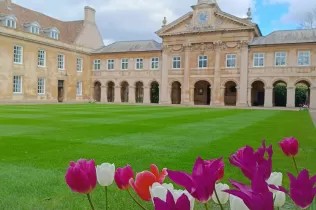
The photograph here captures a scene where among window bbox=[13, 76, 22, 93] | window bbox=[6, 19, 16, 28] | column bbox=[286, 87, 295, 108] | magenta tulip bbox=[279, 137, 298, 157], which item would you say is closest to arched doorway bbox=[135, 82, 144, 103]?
window bbox=[13, 76, 22, 93]

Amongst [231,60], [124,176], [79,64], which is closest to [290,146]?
[124,176]

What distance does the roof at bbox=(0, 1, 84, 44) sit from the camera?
3927 centimetres

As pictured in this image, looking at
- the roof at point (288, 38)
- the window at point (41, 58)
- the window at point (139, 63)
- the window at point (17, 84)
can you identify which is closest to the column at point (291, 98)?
the roof at point (288, 38)

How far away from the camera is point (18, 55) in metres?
36.9

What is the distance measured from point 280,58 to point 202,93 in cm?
1212

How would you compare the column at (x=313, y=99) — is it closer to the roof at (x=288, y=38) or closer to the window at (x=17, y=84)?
the roof at (x=288, y=38)

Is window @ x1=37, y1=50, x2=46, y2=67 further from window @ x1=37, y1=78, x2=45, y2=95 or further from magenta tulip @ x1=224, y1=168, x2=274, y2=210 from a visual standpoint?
magenta tulip @ x1=224, y1=168, x2=274, y2=210

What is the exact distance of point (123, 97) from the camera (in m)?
50.0

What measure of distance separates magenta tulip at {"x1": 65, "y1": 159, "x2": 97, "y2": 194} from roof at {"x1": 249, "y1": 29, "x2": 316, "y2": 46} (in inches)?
1505

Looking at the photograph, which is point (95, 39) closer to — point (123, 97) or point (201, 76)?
point (123, 97)

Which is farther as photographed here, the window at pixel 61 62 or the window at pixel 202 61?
the window at pixel 61 62

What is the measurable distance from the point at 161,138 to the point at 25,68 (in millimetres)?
33200

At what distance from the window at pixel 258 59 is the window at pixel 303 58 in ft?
13.3

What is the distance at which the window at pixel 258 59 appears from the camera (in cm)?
3738
